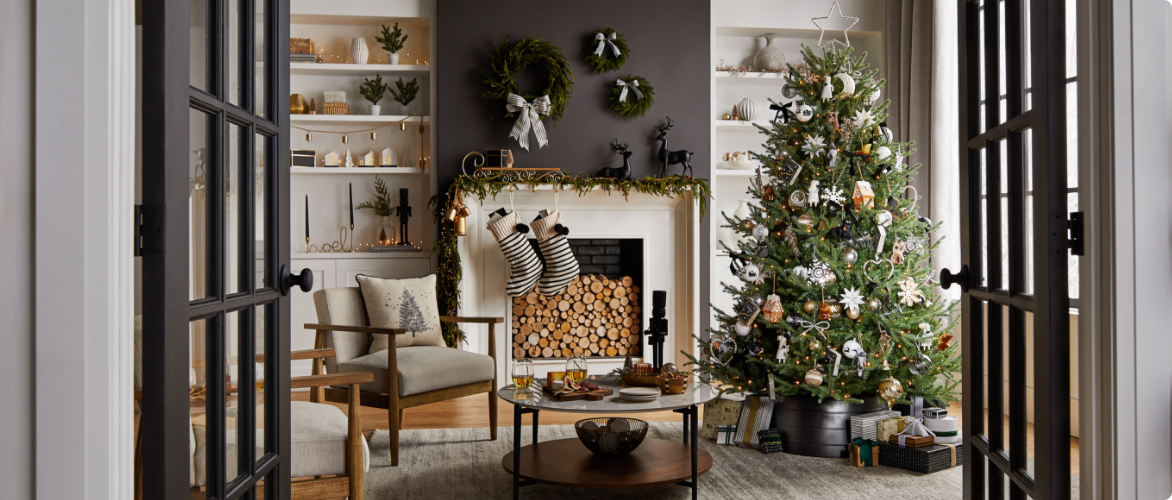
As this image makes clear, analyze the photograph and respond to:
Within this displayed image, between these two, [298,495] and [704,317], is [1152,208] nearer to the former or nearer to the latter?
[298,495]

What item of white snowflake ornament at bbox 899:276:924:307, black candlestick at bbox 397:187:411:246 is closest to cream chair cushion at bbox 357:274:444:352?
black candlestick at bbox 397:187:411:246

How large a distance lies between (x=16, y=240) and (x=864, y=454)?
300cm

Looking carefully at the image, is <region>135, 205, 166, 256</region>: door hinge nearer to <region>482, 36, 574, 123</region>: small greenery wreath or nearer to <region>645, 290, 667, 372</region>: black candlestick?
<region>645, 290, 667, 372</region>: black candlestick

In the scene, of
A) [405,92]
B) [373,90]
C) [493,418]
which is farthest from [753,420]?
[373,90]

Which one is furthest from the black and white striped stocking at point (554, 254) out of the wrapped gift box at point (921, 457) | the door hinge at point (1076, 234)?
the door hinge at point (1076, 234)

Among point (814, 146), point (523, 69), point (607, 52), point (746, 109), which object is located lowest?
point (814, 146)

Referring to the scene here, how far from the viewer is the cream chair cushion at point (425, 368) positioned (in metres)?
3.15

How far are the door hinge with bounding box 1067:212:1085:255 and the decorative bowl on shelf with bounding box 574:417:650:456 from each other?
1.69 metres

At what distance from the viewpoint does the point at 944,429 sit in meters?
3.18

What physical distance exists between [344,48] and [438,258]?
1632 millimetres

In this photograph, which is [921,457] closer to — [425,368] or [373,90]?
Answer: [425,368]

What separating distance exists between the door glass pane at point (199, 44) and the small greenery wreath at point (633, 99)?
12.3 ft

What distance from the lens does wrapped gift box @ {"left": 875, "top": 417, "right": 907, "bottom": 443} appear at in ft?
10.5

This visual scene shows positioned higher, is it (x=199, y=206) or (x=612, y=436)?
(x=199, y=206)
